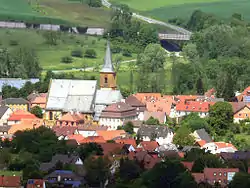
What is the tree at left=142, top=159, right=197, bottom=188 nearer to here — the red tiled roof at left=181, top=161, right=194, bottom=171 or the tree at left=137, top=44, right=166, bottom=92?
the red tiled roof at left=181, top=161, right=194, bottom=171

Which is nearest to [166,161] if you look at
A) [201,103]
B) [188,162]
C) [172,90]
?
[188,162]

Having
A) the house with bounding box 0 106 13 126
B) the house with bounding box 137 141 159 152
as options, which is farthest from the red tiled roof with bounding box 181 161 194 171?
the house with bounding box 0 106 13 126

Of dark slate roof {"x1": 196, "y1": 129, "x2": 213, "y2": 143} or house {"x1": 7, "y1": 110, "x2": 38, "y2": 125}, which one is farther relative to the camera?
house {"x1": 7, "y1": 110, "x2": 38, "y2": 125}

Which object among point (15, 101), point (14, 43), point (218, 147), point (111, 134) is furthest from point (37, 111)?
point (14, 43)

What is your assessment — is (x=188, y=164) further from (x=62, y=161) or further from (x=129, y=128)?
(x=129, y=128)

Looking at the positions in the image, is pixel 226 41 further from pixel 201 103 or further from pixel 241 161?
pixel 241 161
